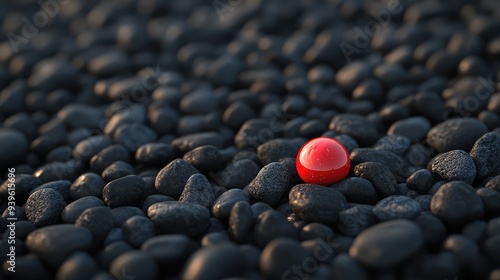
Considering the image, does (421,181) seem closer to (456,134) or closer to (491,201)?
(491,201)

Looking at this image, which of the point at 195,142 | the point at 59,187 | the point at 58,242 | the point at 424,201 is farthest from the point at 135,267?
the point at 424,201

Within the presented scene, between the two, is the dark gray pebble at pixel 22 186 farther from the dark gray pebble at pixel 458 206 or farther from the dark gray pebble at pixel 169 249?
the dark gray pebble at pixel 458 206

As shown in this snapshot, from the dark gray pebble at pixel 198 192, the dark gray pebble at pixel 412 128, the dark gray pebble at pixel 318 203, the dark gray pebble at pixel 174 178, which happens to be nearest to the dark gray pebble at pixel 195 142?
the dark gray pebble at pixel 174 178

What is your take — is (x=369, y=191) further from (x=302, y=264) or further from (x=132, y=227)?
(x=132, y=227)

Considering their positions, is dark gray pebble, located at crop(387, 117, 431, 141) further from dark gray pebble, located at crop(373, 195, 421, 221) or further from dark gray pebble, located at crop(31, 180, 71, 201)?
dark gray pebble, located at crop(31, 180, 71, 201)

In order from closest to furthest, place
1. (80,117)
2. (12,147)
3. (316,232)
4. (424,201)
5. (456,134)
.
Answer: (316,232) → (424,201) → (456,134) → (12,147) → (80,117)

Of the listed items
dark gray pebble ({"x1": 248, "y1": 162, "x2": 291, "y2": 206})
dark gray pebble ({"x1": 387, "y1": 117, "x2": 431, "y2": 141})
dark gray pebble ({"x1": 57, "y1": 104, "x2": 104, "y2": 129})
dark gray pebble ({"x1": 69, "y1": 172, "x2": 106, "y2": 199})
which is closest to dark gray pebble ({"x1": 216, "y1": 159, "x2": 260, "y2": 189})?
dark gray pebble ({"x1": 248, "y1": 162, "x2": 291, "y2": 206})

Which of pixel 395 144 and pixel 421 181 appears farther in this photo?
pixel 395 144
